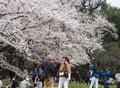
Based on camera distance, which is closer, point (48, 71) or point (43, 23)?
point (48, 71)

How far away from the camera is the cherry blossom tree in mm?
13508

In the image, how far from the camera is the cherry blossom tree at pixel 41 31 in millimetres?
13508

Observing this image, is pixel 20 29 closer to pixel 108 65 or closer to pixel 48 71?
pixel 48 71

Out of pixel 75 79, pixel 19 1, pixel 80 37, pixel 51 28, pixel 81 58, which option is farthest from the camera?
pixel 75 79

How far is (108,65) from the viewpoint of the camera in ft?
95.1

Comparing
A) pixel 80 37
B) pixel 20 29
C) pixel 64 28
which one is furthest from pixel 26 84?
pixel 80 37

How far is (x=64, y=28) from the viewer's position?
669 inches

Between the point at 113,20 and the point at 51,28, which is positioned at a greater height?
the point at 113,20

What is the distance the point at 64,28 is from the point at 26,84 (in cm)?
447

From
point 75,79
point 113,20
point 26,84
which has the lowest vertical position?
point 26,84

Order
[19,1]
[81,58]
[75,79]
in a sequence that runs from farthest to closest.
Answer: [75,79] < [81,58] < [19,1]

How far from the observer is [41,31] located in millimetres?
16000

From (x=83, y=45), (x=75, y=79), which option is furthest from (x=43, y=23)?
(x=75, y=79)

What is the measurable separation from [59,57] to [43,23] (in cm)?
396
